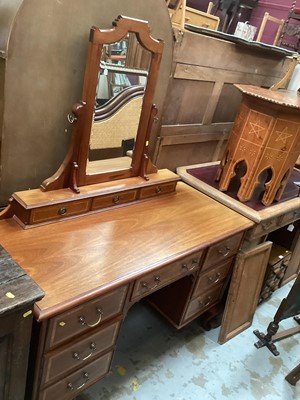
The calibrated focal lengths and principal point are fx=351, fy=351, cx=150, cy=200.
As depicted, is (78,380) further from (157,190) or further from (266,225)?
(266,225)

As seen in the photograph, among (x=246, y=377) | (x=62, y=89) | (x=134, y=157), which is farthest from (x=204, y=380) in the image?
(x=62, y=89)

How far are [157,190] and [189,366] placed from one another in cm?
103

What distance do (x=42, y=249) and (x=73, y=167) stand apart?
1.23 feet

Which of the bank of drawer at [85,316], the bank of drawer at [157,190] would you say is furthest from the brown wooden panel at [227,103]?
the bank of drawer at [85,316]

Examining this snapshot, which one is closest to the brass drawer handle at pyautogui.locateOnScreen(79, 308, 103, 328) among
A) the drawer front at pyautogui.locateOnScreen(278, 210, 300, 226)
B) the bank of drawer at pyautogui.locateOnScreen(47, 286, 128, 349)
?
the bank of drawer at pyautogui.locateOnScreen(47, 286, 128, 349)

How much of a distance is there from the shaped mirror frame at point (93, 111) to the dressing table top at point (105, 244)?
6.8 inches

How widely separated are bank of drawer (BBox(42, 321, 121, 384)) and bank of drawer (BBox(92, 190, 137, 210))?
0.52 meters

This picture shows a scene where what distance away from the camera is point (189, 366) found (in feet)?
6.59

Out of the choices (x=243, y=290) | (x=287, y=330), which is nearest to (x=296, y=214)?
(x=243, y=290)

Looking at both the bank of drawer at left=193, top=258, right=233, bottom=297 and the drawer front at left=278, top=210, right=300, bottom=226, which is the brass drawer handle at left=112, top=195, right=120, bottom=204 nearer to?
the bank of drawer at left=193, top=258, right=233, bottom=297

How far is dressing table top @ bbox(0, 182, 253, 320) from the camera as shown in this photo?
119 cm

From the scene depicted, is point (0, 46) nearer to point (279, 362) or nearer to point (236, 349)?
point (236, 349)

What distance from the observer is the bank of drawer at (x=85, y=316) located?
1.17 meters

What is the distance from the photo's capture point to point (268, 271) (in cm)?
240
